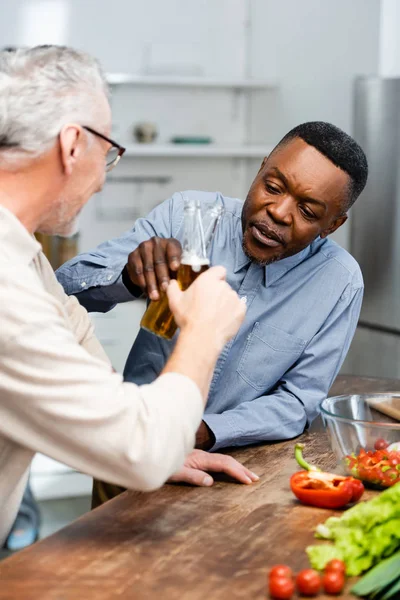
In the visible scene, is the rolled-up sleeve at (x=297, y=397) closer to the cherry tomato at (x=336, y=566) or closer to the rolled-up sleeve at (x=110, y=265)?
the rolled-up sleeve at (x=110, y=265)

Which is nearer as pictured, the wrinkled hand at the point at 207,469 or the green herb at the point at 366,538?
the green herb at the point at 366,538

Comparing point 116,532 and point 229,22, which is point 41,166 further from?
point 229,22

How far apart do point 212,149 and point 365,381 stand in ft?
10.2

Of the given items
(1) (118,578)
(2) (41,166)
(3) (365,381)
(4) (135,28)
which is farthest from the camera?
(4) (135,28)

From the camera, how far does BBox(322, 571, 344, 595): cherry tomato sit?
129cm

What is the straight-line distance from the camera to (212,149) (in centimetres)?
548

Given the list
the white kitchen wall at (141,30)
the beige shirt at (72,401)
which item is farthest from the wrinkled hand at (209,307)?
the white kitchen wall at (141,30)

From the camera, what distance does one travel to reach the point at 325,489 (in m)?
1.64

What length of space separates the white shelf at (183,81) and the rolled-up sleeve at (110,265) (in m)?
3.00

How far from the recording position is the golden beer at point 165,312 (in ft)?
5.52

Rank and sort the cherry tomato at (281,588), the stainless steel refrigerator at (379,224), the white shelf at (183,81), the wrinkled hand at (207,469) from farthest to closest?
the white shelf at (183,81)
the stainless steel refrigerator at (379,224)
the wrinkled hand at (207,469)
the cherry tomato at (281,588)

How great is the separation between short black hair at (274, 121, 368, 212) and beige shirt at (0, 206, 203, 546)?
0.89 meters

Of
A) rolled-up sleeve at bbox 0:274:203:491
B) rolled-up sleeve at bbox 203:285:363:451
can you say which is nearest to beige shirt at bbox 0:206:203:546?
rolled-up sleeve at bbox 0:274:203:491

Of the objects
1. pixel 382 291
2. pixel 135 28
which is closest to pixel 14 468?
pixel 382 291
